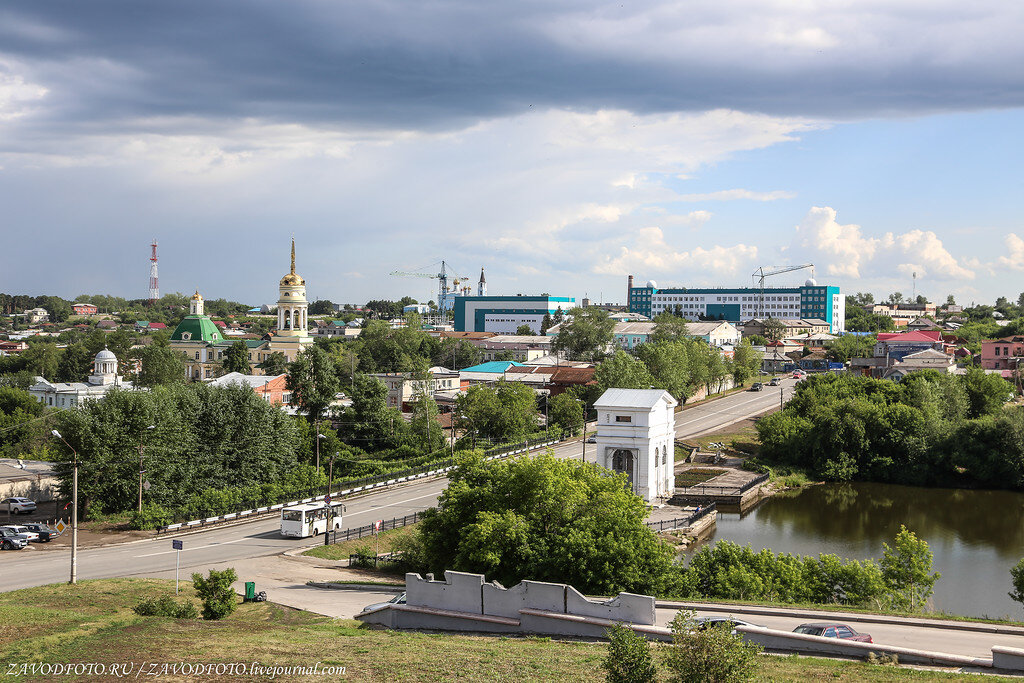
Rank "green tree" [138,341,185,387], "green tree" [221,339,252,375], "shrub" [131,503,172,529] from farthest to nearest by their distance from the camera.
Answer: "green tree" [221,339,252,375]
"green tree" [138,341,185,387]
"shrub" [131,503,172,529]

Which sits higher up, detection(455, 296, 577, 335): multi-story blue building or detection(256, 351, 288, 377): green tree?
detection(455, 296, 577, 335): multi-story blue building

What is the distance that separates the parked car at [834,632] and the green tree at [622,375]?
Result: 5272 centimetres

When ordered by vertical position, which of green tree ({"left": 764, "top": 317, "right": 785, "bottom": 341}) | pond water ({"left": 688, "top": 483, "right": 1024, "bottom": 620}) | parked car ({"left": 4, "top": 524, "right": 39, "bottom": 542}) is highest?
green tree ({"left": 764, "top": 317, "right": 785, "bottom": 341})

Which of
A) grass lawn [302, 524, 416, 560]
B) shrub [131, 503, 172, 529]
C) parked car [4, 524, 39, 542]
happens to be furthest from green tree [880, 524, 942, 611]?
parked car [4, 524, 39, 542]

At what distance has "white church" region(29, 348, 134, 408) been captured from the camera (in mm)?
81312

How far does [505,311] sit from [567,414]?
361 feet

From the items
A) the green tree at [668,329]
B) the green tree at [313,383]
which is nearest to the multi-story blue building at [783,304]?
the green tree at [668,329]

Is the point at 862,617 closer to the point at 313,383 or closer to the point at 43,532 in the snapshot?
the point at 43,532

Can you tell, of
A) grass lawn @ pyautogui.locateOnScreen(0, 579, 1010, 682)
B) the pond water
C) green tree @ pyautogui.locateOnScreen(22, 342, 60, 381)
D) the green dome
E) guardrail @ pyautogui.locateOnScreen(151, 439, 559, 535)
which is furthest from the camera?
the green dome

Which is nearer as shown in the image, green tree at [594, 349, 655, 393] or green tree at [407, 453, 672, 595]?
green tree at [407, 453, 672, 595]

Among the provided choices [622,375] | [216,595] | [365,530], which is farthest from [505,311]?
[216,595]

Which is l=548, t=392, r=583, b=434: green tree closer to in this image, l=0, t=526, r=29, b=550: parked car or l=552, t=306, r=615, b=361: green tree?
l=552, t=306, r=615, b=361: green tree

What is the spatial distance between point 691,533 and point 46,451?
39.3 metres

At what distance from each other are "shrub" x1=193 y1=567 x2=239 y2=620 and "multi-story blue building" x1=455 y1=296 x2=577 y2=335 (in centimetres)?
14754
